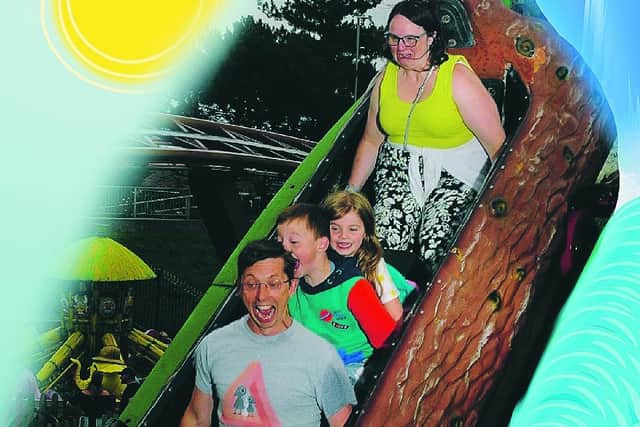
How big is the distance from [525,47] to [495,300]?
2.17ft

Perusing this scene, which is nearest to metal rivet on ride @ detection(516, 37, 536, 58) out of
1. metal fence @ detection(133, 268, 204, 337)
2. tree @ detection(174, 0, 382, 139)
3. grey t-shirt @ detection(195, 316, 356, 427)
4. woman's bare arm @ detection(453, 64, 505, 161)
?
woman's bare arm @ detection(453, 64, 505, 161)

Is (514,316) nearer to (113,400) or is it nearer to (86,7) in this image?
(113,400)

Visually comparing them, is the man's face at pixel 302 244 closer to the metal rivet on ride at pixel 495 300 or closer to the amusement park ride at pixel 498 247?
the amusement park ride at pixel 498 247

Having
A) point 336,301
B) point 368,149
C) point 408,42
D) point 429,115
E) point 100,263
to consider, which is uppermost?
point 408,42

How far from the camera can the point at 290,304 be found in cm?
233

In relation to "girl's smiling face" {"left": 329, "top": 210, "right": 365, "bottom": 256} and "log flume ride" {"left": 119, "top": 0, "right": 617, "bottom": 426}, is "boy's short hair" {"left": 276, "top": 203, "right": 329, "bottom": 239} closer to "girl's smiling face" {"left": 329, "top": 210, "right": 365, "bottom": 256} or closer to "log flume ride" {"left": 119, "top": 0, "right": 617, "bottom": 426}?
"girl's smiling face" {"left": 329, "top": 210, "right": 365, "bottom": 256}

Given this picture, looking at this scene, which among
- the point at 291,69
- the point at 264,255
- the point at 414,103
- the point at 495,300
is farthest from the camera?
the point at 291,69

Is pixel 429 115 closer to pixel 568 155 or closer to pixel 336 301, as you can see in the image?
pixel 568 155

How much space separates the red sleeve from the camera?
2.24 metres

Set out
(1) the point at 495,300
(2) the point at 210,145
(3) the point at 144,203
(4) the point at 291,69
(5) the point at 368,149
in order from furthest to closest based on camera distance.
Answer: (3) the point at 144,203 → (4) the point at 291,69 → (2) the point at 210,145 → (5) the point at 368,149 → (1) the point at 495,300

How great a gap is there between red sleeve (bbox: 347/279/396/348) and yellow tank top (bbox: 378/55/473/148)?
1.44 feet

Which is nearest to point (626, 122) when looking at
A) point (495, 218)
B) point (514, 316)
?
point (495, 218)

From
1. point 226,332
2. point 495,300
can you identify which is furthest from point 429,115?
point 226,332

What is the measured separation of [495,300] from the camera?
2199mm
